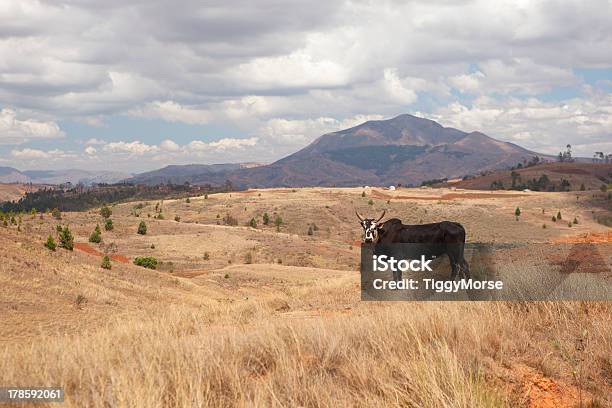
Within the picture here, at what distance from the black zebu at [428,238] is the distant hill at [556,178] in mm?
100199

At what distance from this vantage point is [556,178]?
118875 millimetres

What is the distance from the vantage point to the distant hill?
4432 inches

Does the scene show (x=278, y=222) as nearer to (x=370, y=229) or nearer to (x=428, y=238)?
(x=370, y=229)

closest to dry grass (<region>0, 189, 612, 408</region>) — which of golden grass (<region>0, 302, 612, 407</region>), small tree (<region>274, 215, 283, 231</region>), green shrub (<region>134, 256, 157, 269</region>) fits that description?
golden grass (<region>0, 302, 612, 407</region>)

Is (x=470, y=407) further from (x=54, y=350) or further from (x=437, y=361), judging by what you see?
A: (x=54, y=350)

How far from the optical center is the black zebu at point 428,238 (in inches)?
640

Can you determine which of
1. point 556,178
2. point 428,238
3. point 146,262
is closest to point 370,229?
point 428,238

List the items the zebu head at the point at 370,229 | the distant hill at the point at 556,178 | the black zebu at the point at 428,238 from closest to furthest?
the black zebu at the point at 428,238
the zebu head at the point at 370,229
the distant hill at the point at 556,178

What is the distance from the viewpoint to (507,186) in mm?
118312

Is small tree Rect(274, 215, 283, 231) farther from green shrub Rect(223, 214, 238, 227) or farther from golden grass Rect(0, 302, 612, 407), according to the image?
golden grass Rect(0, 302, 612, 407)

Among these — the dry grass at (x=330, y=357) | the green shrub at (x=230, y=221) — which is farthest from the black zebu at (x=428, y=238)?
the green shrub at (x=230, y=221)

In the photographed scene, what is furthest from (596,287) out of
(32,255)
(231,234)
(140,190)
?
(140,190)

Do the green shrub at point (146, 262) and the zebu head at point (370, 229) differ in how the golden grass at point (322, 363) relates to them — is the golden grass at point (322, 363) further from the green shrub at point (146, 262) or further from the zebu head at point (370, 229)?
the green shrub at point (146, 262)

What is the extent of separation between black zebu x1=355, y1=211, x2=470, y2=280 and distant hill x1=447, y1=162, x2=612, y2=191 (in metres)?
100
